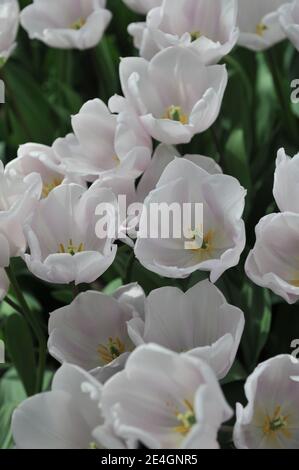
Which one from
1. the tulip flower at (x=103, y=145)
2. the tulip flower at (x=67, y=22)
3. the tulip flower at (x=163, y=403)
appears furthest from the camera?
the tulip flower at (x=67, y=22)

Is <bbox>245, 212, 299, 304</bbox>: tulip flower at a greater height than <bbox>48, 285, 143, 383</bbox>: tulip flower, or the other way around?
<bbox>245, 212, 299, 304</bbox>: tulip flower

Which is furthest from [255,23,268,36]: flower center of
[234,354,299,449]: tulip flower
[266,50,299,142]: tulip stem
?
[234,354,299,449]: tulip flower

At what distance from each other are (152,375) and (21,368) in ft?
1.23

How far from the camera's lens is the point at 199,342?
82 centimetres

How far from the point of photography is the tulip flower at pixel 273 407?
28.2 inches

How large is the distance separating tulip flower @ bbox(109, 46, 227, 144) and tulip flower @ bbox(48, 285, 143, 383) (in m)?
0.17

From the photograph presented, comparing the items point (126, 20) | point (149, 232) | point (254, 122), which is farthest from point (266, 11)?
point (149, 232)

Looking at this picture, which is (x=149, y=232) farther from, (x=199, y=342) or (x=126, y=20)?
(x=126, y=20)

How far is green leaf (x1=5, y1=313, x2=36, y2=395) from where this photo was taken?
1004 mm

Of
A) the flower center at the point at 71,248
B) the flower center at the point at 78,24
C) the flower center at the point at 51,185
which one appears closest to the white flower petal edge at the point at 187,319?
the flower center at the point at 71,248

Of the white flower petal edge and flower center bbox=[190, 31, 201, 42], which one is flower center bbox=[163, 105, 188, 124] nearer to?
flower center bbox=[190, 31, 201, 42]

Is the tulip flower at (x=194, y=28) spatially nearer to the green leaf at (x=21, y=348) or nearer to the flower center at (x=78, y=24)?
the flower center at (x=78, y=24)

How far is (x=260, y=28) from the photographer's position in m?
1.15

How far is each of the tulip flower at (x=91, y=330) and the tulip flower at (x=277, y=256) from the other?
114mm
